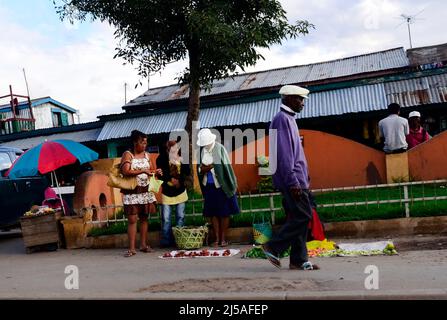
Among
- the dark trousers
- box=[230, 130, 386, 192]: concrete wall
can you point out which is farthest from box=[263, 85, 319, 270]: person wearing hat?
box=[230, 130, 386, 192]: concrete wall

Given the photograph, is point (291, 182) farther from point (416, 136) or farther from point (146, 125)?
point (146, 125)

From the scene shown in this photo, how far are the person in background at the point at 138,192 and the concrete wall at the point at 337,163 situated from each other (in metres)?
4.98

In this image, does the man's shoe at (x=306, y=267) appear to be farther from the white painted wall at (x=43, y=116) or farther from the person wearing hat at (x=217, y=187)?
the white painted wall at (x=43, y=116)

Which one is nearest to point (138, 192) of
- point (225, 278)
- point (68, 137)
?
point (225, 278)

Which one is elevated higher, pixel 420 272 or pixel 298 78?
pixel 298 78

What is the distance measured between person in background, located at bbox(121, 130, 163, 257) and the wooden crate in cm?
197

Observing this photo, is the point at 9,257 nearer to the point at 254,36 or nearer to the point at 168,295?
the point at 168,295

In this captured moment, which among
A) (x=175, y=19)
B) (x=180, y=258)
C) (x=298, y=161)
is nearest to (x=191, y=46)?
(x=175, y=19)

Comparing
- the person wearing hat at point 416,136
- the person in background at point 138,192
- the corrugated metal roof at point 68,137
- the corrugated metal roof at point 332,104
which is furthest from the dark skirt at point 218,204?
the corrugated metal roof at point 68,137

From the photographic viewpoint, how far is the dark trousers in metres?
5.73

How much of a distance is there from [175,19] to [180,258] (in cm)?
716

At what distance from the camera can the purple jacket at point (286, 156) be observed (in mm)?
5715

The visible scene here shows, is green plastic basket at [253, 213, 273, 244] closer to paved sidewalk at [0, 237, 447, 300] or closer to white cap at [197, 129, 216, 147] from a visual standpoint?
paved sidewalk at [0, 237, 447, 300]
